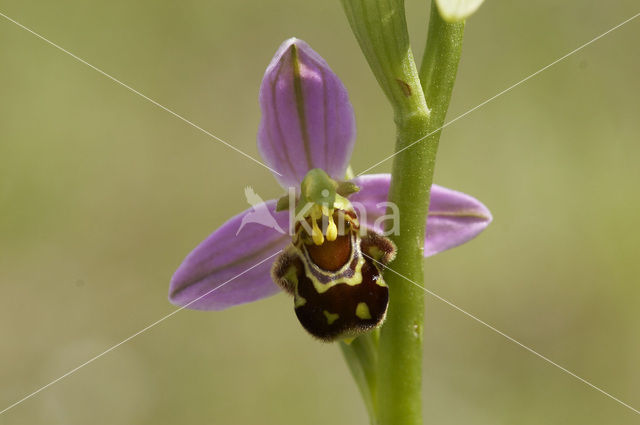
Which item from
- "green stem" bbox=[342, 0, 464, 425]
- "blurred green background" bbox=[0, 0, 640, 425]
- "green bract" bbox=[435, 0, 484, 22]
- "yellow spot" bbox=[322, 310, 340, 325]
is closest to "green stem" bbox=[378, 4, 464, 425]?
"green stem" bbox=[342, 0, 464, 425]

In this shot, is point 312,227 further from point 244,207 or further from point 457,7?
point 244,207

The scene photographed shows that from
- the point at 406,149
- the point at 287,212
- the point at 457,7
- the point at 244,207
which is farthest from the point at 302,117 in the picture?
the point at 244,207

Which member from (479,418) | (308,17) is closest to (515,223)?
(479,418)

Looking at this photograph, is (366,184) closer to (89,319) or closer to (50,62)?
(89,319)

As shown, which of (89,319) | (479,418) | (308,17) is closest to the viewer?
(479,418)

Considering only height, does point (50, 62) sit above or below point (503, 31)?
above

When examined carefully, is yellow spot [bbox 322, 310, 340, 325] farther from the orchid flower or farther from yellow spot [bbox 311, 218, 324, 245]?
yellow spot [bbox 311, 218, 324, 245]

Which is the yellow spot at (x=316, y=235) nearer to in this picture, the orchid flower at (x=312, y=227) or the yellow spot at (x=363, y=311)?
the orchid flower at (x=312, y=227)
